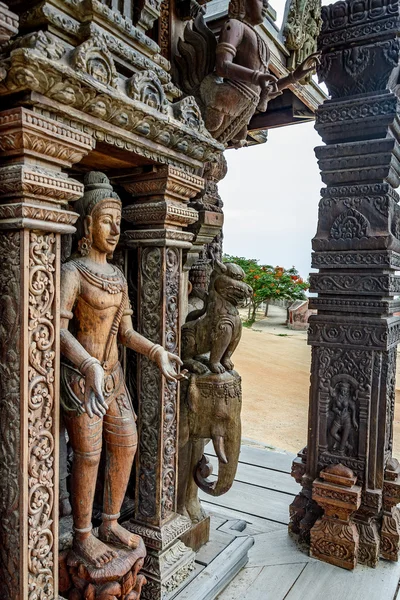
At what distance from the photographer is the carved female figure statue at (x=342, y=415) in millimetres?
3080

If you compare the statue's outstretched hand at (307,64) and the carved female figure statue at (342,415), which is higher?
the statue's outstretched hand at (307,64)

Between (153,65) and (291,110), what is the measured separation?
3.77 metres

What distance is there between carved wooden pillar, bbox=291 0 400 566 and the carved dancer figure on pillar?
395mm

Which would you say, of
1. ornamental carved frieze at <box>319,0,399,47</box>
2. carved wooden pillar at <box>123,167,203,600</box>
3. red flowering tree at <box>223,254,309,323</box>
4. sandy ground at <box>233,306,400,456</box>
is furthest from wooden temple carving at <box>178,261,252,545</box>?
red flowering tree at <box>223,254,309,323</box>

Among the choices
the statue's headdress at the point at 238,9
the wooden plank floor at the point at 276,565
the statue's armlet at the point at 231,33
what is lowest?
the wooden plank floor at the point at 276,565

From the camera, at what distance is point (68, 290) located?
70.9 inches

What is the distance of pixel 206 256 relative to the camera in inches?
144

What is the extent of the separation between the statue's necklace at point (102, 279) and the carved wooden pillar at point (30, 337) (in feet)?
0.73

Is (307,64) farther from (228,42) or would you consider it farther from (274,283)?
(274,283)

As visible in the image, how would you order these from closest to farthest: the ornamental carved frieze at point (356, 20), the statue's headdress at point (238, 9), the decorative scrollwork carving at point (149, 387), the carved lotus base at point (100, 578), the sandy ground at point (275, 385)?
the carved lotus base at point (100, 578) → the decorative scrollwork carving at point (149, 387) → the statue's headdress at point (238, 9) → the ornamental carved frieze at point (356, 20) → the sandy ground at point (275, 385)

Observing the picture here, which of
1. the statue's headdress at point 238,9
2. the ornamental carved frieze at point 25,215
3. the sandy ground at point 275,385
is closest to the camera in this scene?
the ornamental carved frieze at point 25,215

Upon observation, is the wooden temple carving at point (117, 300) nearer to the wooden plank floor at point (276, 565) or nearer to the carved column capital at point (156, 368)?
the carved column capital at point (156, 368)

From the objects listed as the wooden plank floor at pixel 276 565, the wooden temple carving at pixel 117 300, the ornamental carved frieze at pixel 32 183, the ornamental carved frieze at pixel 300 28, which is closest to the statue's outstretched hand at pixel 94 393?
the wooden temple carving at pixel 117 300

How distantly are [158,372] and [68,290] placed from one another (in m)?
0.71
